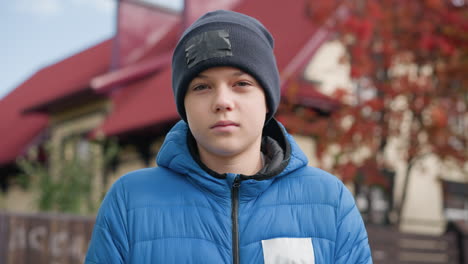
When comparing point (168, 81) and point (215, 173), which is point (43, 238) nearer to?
point (215, 173)

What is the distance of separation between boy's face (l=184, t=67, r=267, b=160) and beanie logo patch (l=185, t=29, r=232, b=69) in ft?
0.16

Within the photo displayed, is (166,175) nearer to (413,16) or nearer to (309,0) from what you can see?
(309,0)

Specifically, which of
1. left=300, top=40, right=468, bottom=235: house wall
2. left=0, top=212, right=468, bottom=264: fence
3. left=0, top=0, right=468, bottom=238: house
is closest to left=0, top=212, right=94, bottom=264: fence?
left=0, top=212, right=468, bottom=264: fence

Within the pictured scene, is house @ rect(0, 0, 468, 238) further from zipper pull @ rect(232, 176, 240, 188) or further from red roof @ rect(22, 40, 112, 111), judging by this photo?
zipper pull @ rect(232, 176, 240, 188)

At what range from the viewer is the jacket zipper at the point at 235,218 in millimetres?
1979

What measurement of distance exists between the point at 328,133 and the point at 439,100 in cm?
224

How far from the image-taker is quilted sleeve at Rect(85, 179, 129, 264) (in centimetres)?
199

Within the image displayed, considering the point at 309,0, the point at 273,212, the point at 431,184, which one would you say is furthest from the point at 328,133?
the point at 273,212

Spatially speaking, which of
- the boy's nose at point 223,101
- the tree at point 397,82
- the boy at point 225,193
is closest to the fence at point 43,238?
the tree at point 397,82

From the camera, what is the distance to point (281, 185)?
2.11 m

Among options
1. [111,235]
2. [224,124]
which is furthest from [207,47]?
[111,235]

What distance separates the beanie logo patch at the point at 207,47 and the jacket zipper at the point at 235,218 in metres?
0.43

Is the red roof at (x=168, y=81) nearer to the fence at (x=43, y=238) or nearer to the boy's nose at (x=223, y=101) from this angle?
the fence at (x=43, y=238)

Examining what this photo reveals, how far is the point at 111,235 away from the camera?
6.66 feet
